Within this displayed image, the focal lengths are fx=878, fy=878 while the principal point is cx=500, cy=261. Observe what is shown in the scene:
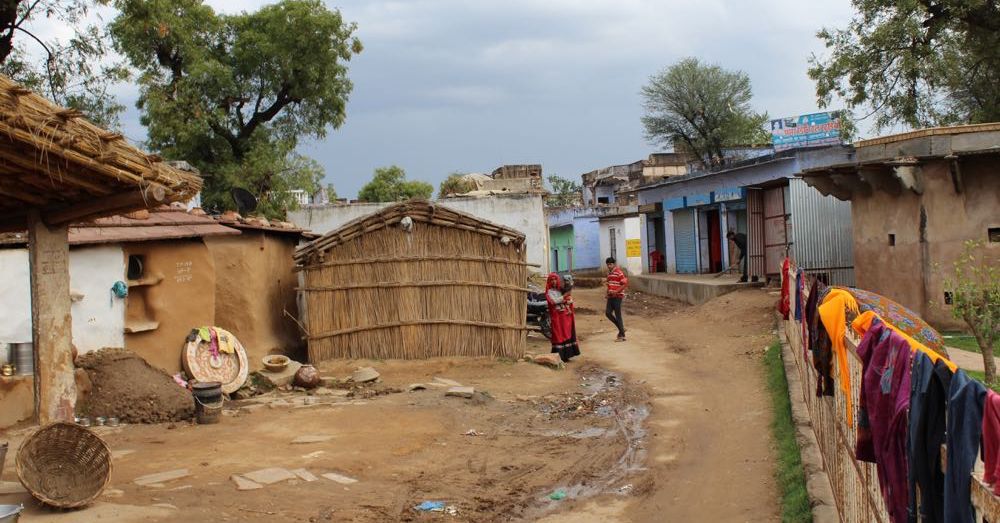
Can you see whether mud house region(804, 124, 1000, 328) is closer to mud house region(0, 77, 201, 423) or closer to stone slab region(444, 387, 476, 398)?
stone slab region(444, 387, 476, 398)

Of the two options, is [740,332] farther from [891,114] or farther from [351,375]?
[891,114]

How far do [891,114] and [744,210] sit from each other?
5.46m

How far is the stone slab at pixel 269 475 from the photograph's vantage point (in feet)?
25.9

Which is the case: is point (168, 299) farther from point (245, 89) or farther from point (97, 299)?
point (245, 89)

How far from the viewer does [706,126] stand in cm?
4762

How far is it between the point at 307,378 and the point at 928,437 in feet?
35.5

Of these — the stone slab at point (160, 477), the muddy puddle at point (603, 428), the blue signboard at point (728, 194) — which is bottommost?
the muddy puddle at point (603, 428)

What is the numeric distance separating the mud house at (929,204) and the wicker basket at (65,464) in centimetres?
1401

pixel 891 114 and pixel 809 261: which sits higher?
pixel 891 114

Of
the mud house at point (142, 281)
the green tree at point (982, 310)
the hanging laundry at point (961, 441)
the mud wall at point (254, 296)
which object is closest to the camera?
the hanging laundry at point (961, 441)

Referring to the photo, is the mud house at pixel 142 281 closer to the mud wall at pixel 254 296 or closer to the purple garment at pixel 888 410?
the mud wall at pixel 254 296

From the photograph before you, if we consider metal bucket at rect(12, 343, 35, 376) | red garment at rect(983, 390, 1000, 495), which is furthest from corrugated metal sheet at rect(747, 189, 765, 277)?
red garment at rect(983, 390, 1000, 495)

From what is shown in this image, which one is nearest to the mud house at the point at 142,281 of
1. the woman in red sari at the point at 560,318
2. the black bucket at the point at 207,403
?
the black bucket at the point at 207,403

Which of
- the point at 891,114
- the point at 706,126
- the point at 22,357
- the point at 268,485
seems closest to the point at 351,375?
the point at 22,357
